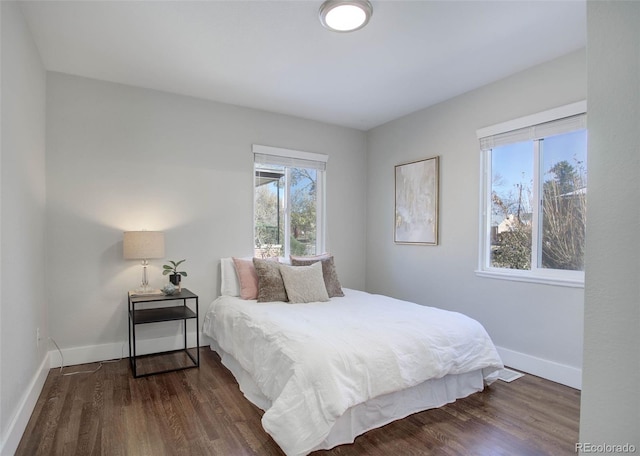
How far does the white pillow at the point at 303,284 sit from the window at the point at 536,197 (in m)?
1.58

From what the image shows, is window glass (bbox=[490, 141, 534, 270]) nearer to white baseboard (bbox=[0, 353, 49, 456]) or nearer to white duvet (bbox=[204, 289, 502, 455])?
white duvet (bbox=[204, 289, 502, 455])

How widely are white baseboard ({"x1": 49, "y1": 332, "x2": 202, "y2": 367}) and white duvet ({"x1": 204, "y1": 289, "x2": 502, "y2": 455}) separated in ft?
2.63

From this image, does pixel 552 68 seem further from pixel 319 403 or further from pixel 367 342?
pixel 319 403

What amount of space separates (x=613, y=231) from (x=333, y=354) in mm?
1541

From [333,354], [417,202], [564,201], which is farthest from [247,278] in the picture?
[564,201]

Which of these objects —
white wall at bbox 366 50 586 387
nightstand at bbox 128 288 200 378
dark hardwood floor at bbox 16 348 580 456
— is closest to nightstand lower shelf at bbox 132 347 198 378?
nightstand at bbox 128 288 200 378

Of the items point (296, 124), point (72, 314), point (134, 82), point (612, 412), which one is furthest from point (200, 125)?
point (612, 412)

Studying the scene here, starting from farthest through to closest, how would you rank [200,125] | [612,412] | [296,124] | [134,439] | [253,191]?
[296,124] < [253,191] < [200,125] < [134,439] < [612,412]

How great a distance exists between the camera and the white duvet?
1.85m

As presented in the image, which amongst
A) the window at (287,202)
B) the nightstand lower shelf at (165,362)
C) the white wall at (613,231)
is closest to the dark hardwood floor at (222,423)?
the nightstand lower shelf at (165,362)

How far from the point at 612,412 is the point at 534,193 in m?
2.74

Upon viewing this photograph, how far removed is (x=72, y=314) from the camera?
3.19 meters

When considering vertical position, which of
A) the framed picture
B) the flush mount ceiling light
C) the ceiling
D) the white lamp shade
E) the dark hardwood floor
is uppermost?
the ceiling

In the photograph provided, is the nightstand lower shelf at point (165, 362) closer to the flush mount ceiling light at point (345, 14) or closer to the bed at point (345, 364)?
the bed at point (345, 364)
